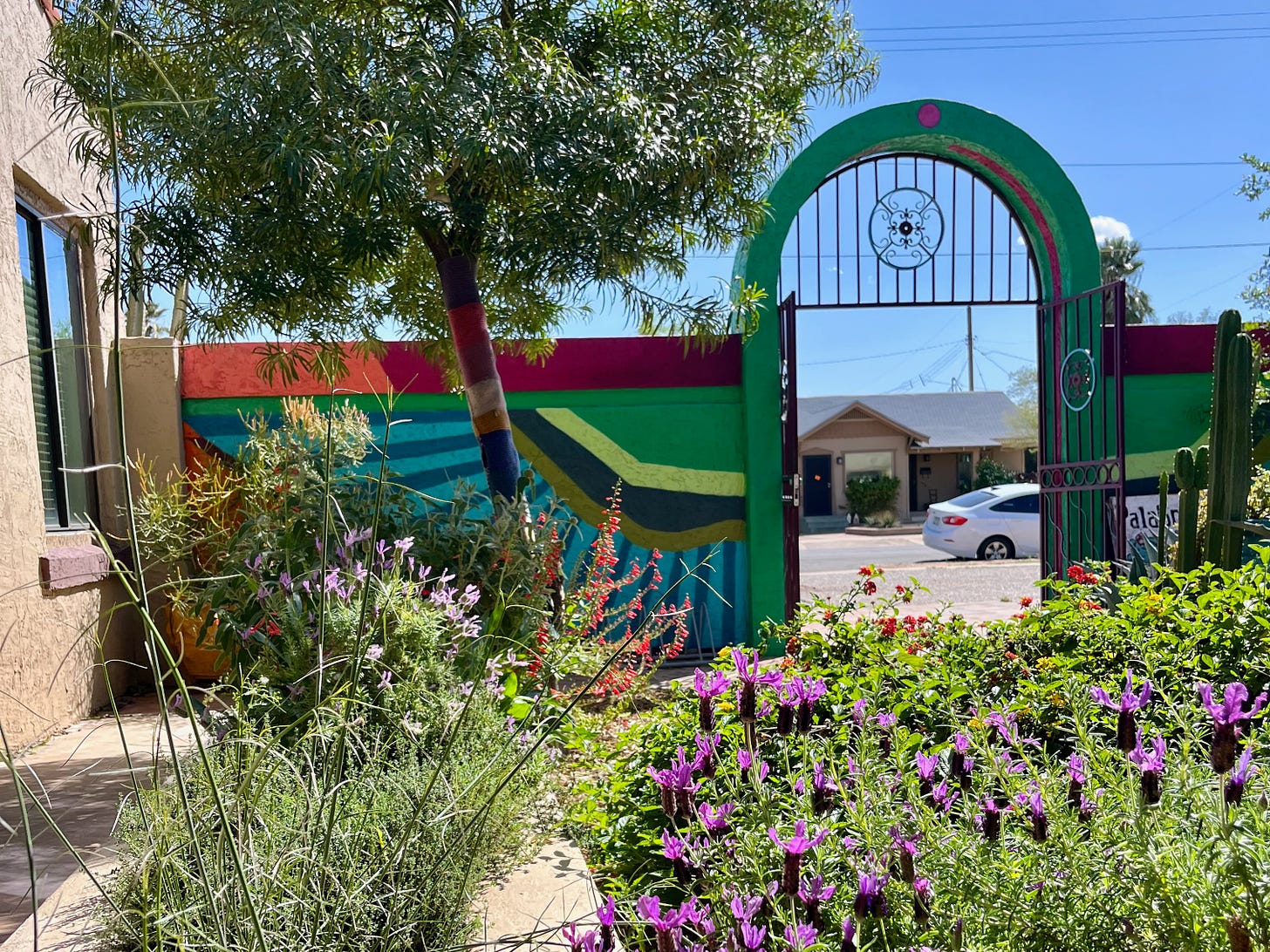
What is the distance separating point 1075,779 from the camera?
1566 mm

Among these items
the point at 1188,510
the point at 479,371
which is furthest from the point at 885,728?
the point at 1188,510

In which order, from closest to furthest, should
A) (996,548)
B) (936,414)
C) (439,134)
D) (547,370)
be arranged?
(439,134) < (547,370) < (996,548) < (936,414)

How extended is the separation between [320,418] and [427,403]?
994mm

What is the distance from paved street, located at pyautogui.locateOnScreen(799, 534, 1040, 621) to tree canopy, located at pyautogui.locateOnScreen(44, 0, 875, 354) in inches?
113

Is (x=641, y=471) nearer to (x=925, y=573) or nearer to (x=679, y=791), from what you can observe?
(x=679, y=791)

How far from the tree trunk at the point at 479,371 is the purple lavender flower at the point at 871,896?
3.33 m

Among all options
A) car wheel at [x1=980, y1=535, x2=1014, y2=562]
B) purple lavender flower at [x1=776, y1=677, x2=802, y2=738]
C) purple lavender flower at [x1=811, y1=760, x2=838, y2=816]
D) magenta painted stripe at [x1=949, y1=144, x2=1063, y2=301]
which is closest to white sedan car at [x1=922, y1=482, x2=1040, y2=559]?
car wheel at [x1=980, y1=535, x2=1014, y2=562]

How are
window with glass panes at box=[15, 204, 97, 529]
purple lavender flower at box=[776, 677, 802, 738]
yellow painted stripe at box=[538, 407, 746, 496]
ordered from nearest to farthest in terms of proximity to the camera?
1. purple lavender flower at box=[776, 677, 802, 738]
2. window with glass panes at box=[15, 204, 97, 529]
3. yellow painted stripe at box=[538, 407, 746, 496]

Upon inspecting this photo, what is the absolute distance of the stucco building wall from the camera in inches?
171

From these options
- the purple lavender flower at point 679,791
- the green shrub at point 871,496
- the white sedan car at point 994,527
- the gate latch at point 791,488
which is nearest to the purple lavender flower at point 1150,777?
the purple lavender flower at point 679,791

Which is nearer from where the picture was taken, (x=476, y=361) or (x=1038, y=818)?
(x=1038, y=818)

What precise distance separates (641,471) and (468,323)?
2.57m

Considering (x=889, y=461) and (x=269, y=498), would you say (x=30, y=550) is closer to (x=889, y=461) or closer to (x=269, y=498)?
(x=269, y=498)

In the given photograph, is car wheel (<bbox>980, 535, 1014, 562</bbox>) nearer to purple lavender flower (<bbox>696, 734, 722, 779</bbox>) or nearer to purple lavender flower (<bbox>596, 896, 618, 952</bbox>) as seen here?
purple lavender flower (<bbox>696, 734, 722, 779</bbox>)
